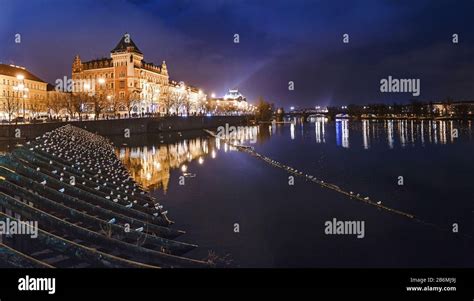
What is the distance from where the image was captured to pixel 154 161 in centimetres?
4259

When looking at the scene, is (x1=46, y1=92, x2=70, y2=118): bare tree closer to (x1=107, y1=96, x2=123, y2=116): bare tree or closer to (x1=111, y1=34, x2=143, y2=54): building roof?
(x1=107, y1=96, x2=123, y2=116): bare tree

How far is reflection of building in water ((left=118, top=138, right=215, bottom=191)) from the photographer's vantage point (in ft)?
102

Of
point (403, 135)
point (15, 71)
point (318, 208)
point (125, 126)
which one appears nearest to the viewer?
point (318, 208)

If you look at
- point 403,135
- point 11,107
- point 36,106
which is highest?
point 36,106

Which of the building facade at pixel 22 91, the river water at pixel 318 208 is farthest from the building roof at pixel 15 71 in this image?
the river water at pixel 318 208

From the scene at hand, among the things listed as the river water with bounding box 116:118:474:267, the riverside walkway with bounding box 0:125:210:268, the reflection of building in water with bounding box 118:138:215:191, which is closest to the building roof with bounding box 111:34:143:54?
Result: the reflection of building in water with bounding box 118:138:215:191

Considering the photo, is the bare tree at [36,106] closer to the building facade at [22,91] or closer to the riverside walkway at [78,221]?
the building facade at [22,91]

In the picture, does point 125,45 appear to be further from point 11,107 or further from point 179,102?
point 11,107

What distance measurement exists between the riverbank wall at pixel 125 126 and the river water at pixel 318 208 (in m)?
14.9

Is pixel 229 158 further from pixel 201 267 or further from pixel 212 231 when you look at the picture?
pixel 201 267

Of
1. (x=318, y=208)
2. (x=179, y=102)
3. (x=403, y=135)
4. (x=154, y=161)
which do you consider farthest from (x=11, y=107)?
(x=403, y=135)

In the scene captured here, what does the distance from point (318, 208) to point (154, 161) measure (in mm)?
24483

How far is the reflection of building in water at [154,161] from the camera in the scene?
31188 millimetres

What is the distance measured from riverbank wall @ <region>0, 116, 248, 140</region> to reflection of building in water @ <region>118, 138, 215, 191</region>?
992 cm
